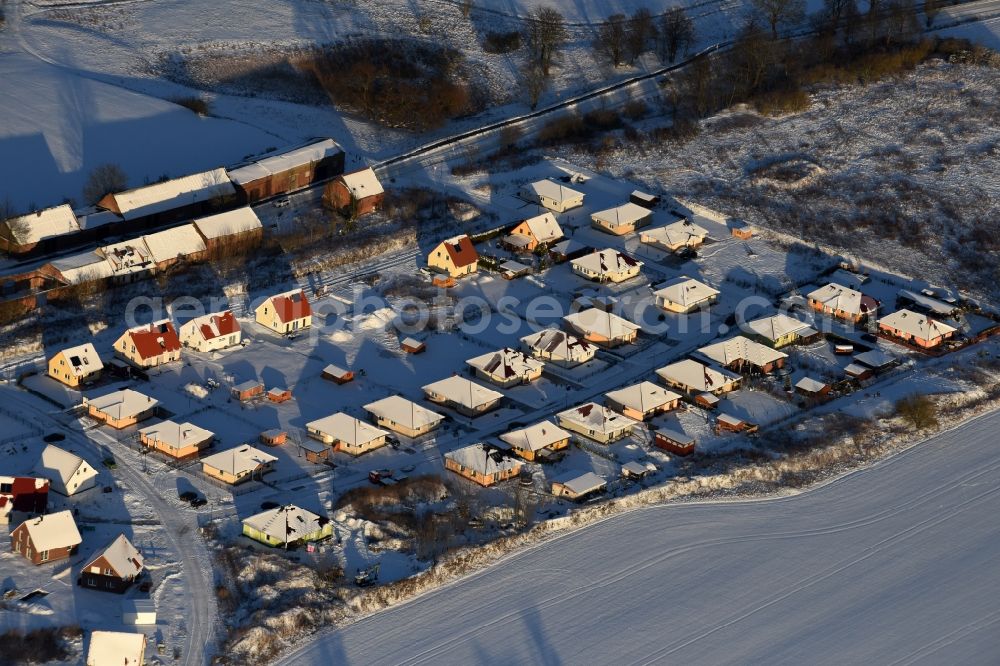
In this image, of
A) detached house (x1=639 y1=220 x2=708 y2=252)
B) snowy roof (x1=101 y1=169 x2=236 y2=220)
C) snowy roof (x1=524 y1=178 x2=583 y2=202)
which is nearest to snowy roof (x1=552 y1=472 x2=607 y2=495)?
detached house (x1=639 y1=220 x2=708 y2=252)

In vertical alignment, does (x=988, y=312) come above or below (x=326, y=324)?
below

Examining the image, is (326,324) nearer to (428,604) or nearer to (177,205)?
(177,205)

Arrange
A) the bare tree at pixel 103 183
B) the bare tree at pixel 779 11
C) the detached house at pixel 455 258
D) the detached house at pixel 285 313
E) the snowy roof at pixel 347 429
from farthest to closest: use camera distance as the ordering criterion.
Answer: the bare tree at pixel 779 11, the bare tree at pixel 103 183, the detached house at pixel 455 258, the detached house at pixel 285 313, the snowy roof at pixel 347 429

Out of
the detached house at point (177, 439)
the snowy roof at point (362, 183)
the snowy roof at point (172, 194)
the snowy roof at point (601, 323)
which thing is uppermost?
the snowy roof at point (172, 194)

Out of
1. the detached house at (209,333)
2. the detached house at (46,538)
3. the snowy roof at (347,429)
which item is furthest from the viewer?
the detached house at (209,333)

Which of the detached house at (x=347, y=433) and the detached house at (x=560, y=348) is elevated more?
the detached house at (x=347, y=433)

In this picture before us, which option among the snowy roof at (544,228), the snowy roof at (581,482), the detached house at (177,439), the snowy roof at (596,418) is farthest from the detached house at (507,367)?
the snowy roof at (544,228)

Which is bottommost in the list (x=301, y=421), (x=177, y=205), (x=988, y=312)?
(x=988, y=312)

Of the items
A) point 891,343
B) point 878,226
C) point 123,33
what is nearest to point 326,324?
point 891,343

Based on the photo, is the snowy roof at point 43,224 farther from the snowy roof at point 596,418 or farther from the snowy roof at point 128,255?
the snowy roof at point 596,418
